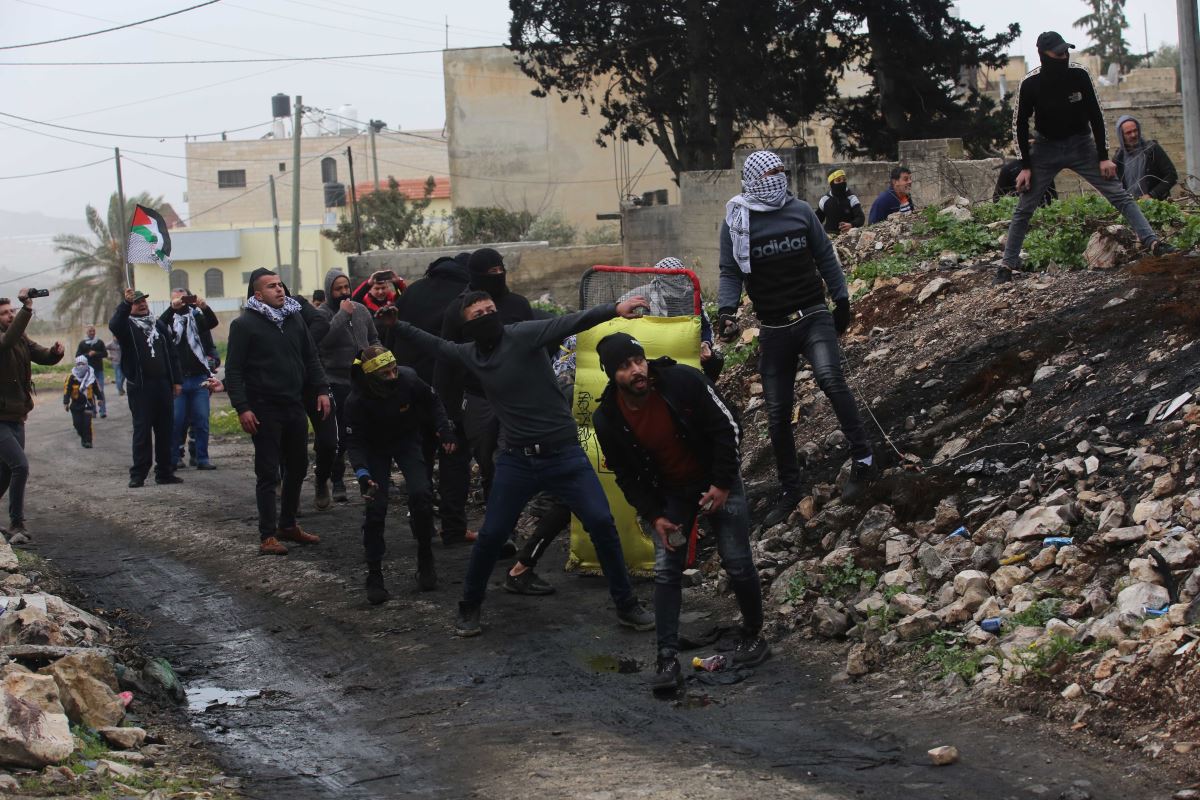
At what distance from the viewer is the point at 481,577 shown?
25.2ft

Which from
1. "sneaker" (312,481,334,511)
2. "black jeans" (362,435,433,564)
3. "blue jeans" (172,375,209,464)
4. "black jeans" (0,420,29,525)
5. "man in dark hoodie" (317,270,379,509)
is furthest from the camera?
"blue jeans" (172,375,209,464)

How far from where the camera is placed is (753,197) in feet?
27.0

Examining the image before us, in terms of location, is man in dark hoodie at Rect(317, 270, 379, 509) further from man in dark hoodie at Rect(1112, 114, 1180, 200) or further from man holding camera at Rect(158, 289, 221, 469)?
man in dark hoodie at Rect(1112, 114, 1180, 200)

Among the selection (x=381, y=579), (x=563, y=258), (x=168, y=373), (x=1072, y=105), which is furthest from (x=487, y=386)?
(x=563, y=258)

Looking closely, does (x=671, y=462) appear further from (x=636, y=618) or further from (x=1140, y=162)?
(x=1140, y=162)

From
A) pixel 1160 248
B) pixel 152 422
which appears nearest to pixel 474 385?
pixel 1160 248

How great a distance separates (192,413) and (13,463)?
387 cm

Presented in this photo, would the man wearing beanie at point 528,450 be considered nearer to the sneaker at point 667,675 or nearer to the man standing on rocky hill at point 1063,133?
the sneaker at point 667,675

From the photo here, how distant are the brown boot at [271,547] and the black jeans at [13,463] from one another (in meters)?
2.32

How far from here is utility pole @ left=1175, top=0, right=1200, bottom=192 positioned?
45.9 feet

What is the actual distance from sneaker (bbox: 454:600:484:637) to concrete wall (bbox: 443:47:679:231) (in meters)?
41.7

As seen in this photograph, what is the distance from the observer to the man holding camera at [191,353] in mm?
14039

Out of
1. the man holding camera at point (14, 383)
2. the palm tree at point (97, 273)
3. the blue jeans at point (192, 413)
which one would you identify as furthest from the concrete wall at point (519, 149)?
the man holding camera at point (14, 383)

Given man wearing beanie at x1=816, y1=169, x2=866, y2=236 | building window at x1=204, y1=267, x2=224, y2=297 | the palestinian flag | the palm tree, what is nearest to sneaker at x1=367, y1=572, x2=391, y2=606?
man wearing beanie at x1=816, y1=169, x2=866, y2=236
